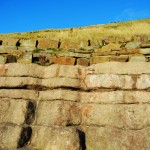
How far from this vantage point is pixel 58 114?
3.89 metres

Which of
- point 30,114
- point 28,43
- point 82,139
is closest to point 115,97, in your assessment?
point 82,139

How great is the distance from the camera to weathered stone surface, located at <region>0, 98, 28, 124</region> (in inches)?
156

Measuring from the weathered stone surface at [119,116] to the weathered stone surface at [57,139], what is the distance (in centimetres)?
39

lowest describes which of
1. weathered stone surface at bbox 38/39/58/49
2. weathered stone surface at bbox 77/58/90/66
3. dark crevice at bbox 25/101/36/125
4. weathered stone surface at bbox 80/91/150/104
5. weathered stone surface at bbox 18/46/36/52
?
dark crevice at bbox 25/101/36/125

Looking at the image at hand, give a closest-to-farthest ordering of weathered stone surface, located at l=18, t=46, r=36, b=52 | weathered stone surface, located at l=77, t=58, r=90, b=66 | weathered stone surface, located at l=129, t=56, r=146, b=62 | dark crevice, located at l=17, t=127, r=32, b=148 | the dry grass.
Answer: dark crevice, located at l=17, t=127, r=32, b=148 < weathered stone surface, located at l=129, t=56, r=146, b=62 < weathered stone surface, located at l=77, t=58, r=90, b=66 < weathered stone surface, located at l=18, t=46, r=36, b=52 < the dry grass

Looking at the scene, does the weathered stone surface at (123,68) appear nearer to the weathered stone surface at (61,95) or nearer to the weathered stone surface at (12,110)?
the weathered stone surface at (61,95)

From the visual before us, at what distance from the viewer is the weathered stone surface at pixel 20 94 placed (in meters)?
4.16

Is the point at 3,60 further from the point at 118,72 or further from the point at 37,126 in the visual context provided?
the point at 118,72

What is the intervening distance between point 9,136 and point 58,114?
68 centimetres

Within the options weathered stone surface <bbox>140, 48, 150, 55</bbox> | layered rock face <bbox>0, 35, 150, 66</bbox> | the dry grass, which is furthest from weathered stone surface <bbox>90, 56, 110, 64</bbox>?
the dry grass

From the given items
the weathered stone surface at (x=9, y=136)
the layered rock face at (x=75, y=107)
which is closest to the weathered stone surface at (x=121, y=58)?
the layered rock face at (x=75, y=107)

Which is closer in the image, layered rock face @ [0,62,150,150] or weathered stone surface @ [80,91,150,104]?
layered rock face @ [0,62,150,150]

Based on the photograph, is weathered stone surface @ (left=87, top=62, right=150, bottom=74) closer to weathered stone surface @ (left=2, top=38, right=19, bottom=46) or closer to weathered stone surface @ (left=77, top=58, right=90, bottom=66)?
weathered stone surface @ (left=77, top=58, right=90, bottom=66)

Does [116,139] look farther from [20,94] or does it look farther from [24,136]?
[20,94]
